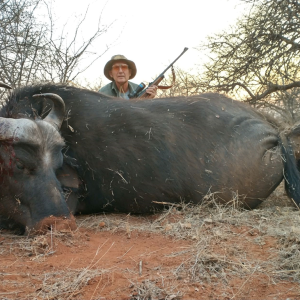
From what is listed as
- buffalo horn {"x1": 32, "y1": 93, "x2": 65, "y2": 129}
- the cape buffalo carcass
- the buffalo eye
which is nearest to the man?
the cape buffalo carcass

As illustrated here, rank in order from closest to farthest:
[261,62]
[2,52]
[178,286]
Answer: [178,286]
[2,52]
[261,62]

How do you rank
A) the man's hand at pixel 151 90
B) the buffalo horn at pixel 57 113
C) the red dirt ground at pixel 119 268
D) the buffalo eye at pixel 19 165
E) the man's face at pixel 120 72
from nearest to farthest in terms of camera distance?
the red dirt ground at pixel 119 268 < the buffalo eye at pixel 19 165 < the buffalo horn at pixel 57 113 < the man's hand at pixel 151 90 < the man's face at pixel 120 72

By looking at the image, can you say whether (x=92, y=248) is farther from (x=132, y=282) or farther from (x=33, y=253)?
(x=132, y=282)

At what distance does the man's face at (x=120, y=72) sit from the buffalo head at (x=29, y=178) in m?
4.39

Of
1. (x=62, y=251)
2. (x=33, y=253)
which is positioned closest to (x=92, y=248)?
(x=62, y=251)

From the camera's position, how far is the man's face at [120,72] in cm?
799

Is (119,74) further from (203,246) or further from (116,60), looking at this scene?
(203,246)

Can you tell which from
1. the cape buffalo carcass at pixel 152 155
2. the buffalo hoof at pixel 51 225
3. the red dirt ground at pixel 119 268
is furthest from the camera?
the cape buffalo carcass at pixel 152 155

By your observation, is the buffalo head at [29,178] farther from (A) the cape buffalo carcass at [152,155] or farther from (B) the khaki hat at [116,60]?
(B) the khaki hat at [116,60]

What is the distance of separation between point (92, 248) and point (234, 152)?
2.17m

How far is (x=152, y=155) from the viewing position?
14.2 feet

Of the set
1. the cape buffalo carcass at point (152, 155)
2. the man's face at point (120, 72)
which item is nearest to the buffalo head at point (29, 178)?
the cape buffalo carcass at point (152, 155)

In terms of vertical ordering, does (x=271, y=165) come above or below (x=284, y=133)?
below

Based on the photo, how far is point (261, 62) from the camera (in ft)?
36.4
